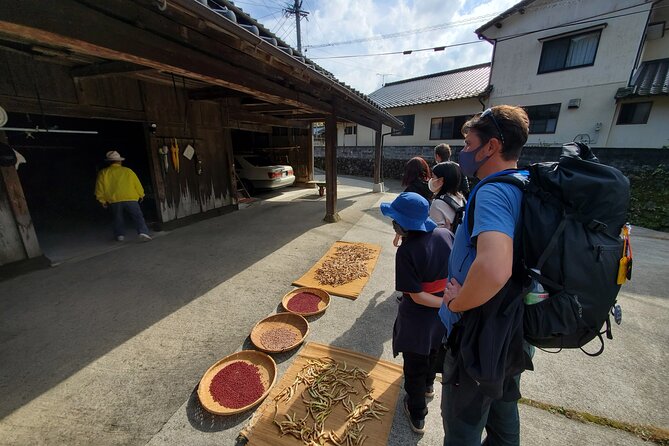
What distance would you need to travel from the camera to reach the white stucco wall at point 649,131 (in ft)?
30.3

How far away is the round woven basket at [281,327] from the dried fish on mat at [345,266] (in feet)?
3.22

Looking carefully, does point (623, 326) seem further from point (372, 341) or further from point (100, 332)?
point (100, 332)

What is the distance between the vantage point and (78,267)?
13.2 feet

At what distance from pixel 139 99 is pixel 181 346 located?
4967 mm

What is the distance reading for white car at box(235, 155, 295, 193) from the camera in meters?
9.49

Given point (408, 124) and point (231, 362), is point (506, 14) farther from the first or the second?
point (231, 362)

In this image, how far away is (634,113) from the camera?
9.68 metres

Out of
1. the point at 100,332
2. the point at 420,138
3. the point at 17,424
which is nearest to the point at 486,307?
the point at 17,424

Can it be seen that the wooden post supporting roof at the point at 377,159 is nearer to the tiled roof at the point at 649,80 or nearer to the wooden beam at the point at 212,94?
the wooden beam at the point at 212,94

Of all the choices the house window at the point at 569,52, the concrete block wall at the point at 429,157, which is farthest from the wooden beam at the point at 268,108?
the house window at the point at 569,52

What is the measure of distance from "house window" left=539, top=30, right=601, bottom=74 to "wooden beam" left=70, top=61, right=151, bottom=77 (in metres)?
14.7

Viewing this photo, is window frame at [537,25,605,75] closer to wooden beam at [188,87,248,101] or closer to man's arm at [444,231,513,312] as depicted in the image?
wooden beam at [188,87,248,101]

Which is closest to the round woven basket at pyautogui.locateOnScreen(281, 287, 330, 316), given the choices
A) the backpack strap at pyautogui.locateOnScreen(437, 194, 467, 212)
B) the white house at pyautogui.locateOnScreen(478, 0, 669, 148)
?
the backpack strap at pyautogui.locateOnScreen(437, 194, 467, 212)

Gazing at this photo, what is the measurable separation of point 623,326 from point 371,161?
1428 cm
